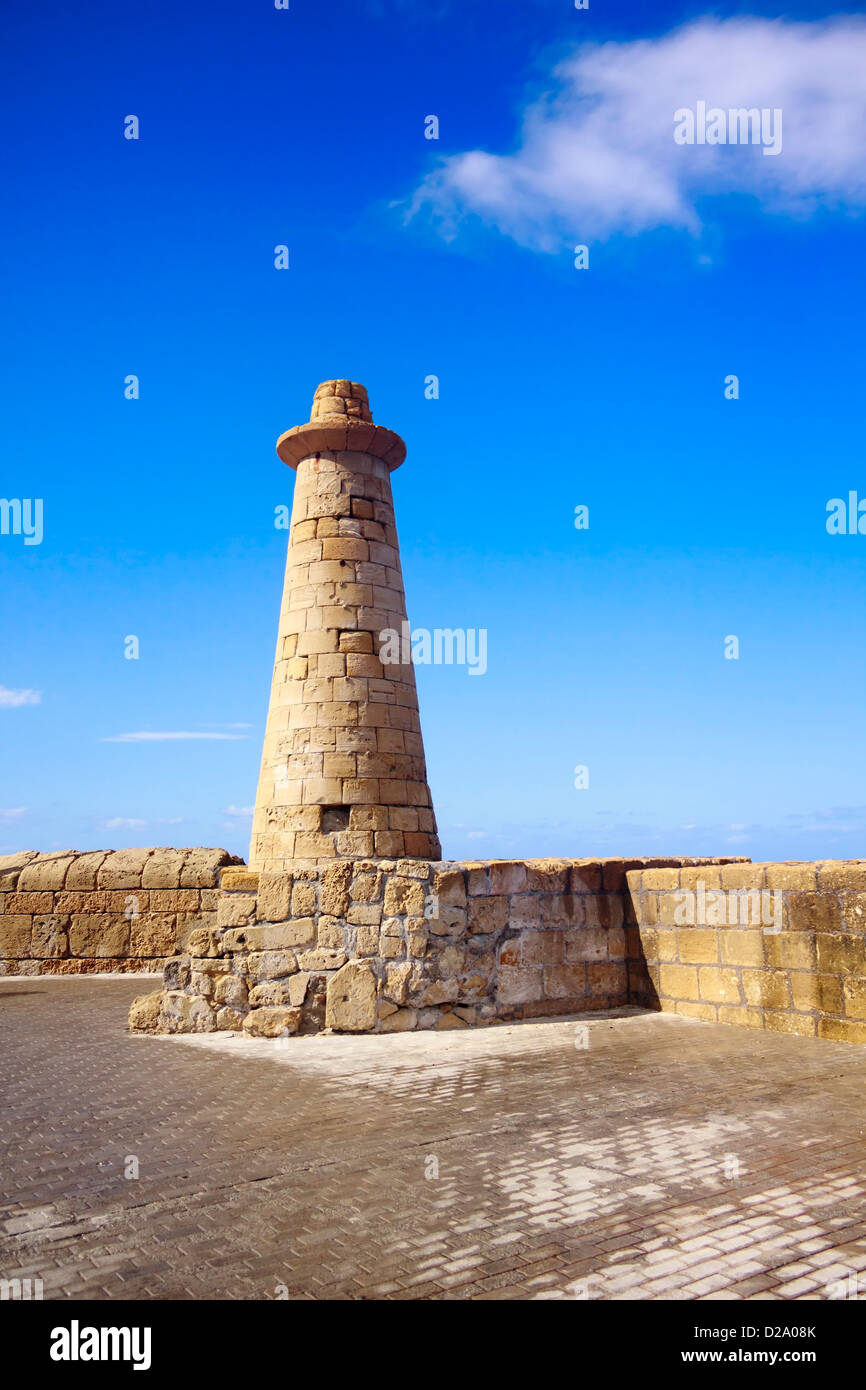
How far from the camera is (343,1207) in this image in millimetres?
3812

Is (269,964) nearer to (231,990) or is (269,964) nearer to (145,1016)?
(231,990)

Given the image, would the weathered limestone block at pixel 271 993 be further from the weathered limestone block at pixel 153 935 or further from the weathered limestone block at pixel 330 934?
the weathered limestone block at pixel 153 935

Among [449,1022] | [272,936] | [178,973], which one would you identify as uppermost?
[272,936]

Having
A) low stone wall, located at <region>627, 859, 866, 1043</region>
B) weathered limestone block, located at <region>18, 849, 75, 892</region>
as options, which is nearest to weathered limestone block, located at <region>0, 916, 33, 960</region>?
weathered limestone block, located at <region>18, 849, 75, 892</region>

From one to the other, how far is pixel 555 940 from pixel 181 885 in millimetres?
5785

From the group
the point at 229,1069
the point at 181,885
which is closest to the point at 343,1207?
the point at 229,1069

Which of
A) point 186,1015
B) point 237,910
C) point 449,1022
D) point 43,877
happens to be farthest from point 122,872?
point 449,1022

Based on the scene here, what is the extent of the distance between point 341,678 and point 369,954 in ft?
9.60

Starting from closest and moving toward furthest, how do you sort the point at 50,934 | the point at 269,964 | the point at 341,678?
the point at 269,964
the point at 341,678
the point at 50,934

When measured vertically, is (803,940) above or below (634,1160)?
above

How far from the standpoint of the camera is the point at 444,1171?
423 cm

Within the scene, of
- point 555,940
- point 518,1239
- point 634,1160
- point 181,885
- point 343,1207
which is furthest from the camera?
point 181,885
